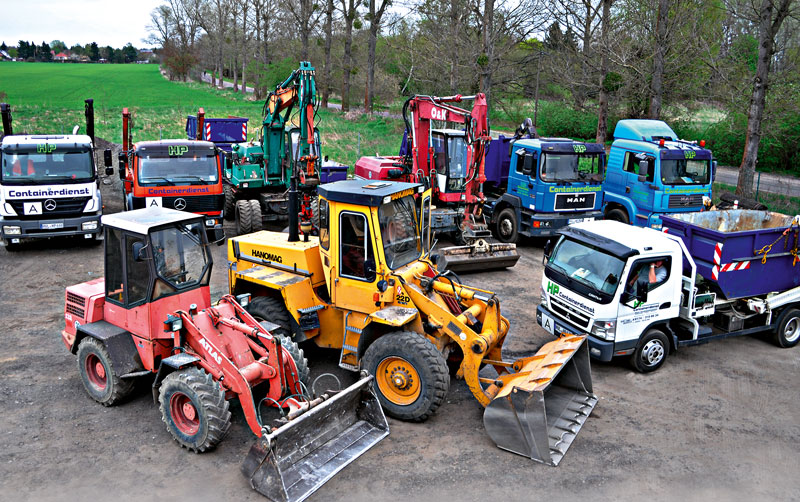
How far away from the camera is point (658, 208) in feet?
47.9

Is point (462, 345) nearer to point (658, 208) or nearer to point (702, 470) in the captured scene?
point (702, 470)

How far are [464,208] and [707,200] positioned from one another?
5.83 meters

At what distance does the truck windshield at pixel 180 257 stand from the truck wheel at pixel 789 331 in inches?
346

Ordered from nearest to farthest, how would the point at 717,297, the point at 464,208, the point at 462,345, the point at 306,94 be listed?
1. the point at 462,345
2. the point at 717,297
3. the point at 306,94
4. the point at 464,208

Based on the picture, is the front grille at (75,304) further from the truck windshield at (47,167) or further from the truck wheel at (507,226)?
the truck wheel at (507,226)

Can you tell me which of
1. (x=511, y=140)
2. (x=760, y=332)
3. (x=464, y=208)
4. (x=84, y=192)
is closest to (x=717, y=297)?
(x=760, y=332)

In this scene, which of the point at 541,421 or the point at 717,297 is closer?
the point at 541,421

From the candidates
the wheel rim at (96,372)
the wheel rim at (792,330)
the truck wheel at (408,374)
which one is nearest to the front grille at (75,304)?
the wheel rim at (96,372)

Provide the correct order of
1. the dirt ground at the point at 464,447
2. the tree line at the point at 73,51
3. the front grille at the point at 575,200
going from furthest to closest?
the tree line at the point at 73,51 → the front grille at the point at 575,200 → the dirt ground at the point at 464,447

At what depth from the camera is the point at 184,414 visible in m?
6.64

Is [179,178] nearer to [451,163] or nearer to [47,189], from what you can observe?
[47,189]

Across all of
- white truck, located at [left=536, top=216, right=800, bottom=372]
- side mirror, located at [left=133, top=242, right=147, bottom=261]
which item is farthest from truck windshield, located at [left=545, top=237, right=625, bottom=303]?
side mirror, located at [left=133, top=242, right=147, bottom=261]

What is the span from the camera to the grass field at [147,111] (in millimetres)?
32844

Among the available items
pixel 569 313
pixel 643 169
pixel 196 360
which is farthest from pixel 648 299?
pixel 643 169
